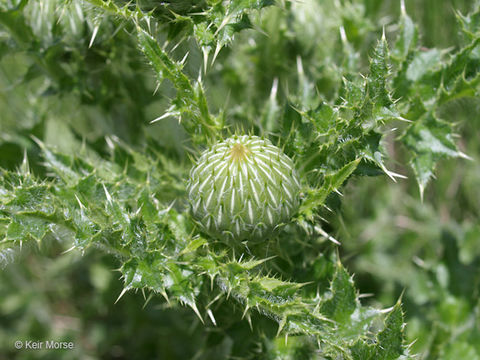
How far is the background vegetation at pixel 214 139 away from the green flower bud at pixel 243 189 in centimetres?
15

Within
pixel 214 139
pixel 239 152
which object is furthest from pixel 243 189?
pixel 214 139

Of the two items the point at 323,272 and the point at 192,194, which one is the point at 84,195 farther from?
the point at 323,272

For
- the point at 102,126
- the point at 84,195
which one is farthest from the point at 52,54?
the point at 84,195

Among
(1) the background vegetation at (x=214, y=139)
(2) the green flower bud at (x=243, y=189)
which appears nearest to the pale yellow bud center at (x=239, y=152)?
(2) the green flower bud at (x=243, y=189)

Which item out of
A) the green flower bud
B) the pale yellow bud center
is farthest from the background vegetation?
the pale yellow bud center

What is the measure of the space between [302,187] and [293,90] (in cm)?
160

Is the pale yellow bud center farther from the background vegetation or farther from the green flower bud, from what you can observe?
the background vegetation

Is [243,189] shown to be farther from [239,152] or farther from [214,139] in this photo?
[214,139]

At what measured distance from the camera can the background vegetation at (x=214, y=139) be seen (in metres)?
2.74

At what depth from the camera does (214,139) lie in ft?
9.77

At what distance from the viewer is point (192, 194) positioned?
2777 mm

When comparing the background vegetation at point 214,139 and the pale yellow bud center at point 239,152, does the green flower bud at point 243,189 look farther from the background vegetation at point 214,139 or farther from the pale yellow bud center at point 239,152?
the background vegetation at point 214,139

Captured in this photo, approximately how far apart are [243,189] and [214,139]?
499 mm

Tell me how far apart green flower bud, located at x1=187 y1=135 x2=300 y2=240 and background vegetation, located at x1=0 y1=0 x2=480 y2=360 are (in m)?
0.15
